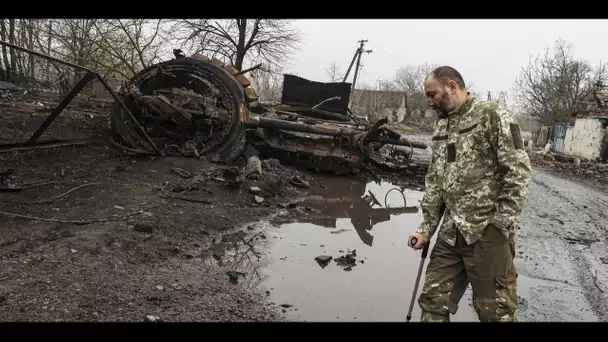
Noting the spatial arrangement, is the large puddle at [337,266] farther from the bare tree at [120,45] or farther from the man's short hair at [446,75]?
the bare tree at [120,45]

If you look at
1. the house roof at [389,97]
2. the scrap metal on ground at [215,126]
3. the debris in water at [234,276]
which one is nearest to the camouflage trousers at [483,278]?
the debris in water at [234,276]

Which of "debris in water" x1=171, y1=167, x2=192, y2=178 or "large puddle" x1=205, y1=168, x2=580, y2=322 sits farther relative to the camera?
"debris in water" x1=171, y1=167, x2=192, y2=178

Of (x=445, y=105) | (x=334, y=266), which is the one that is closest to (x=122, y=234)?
(x=334, y=266)

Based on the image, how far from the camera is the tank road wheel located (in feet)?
32.6

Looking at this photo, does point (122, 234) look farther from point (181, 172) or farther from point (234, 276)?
point (181, 172)

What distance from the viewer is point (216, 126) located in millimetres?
10461

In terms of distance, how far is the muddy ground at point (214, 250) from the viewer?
3641 millimetres

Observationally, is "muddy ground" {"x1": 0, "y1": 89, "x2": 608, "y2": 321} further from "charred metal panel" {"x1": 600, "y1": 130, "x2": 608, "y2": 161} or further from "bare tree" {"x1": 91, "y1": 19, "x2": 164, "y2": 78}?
"charred metal panel" {"x1": 600, "y1": 130, "x2": 608, "y2": 161}

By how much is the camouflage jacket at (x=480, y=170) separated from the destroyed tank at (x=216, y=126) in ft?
24.4

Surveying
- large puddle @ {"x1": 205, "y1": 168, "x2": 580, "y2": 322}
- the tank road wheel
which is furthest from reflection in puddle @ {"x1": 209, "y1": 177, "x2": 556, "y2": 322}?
the tank road wheel

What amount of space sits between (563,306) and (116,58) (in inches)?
587

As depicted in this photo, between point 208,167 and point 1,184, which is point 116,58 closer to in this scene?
point 208,167

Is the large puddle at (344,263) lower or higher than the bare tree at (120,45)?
lower

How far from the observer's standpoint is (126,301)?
11.5 feet
